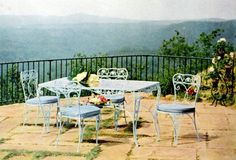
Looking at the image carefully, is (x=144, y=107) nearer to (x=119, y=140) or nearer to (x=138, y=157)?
(x=119, y=140)

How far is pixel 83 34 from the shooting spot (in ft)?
41.1

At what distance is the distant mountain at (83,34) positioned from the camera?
9456mm

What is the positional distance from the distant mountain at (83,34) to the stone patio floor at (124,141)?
1.87m

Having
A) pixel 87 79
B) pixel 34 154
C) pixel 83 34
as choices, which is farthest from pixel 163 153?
pixel 83 34

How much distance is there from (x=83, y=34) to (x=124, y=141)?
26.1 feet

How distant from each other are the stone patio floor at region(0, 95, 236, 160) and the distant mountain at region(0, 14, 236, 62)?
1869 mm

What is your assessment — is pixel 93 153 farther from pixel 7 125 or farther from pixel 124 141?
pixel 7 125

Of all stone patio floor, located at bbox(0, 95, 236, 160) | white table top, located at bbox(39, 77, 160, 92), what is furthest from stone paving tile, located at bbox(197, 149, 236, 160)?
white table top, located at bbox(39, 77, 160, 92)

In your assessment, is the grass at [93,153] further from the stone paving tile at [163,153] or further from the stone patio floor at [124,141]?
the stone paving tile at [163,153]

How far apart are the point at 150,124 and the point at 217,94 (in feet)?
5.89

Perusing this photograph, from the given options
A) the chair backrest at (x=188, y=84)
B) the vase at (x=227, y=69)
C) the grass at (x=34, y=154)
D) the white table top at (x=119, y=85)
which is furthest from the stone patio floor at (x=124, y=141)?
the vase at (x=227, y=69)

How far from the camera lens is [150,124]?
559cm

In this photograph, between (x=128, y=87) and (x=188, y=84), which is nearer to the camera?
(x=128, y=87)

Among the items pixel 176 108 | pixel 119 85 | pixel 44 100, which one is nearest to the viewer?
pixel 176 108
